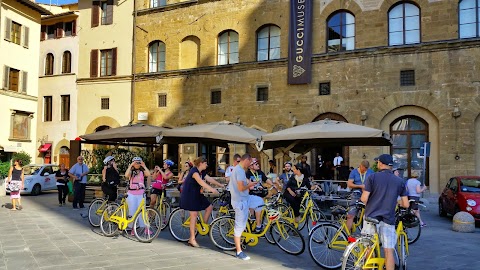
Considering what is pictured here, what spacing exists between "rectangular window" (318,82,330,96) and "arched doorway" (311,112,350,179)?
3.09 feet

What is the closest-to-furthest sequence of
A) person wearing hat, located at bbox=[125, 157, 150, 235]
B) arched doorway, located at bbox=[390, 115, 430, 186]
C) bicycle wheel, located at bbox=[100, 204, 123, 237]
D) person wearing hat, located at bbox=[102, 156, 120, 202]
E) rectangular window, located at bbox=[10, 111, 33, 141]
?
1. person wearing hat, located at bbox=[125, 157, 150, 235]
2. bicycle wheel, located at bbox=[100, 204, 123, 237]
3. person wearing hat, located at bbox=[102, 156, 120, 202]
4. arched doorway, located at bbox=[390, 115, 430, 186]
5. rectangular window, located at bbox=[10, 111, 33, 141]

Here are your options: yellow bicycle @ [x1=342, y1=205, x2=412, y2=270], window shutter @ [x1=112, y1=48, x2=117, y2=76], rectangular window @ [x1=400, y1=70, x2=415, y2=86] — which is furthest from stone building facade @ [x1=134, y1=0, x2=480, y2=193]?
yellow bicycle @ [x1=342, y1=205, x2=412, y2=270]

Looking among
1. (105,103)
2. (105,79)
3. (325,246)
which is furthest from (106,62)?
(325,246)

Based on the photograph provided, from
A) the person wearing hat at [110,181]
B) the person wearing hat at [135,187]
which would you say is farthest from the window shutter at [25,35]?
the person wearing hat at [135,187]

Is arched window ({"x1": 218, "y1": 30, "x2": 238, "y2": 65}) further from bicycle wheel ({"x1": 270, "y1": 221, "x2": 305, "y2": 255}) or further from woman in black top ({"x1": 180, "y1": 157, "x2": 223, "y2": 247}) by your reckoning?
bicycle wheel ({"x1": 270, "y1": 221, "x2": 305, "y2": 255})

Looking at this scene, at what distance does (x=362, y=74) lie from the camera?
2136 centimetres

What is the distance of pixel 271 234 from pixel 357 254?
8.80 feet

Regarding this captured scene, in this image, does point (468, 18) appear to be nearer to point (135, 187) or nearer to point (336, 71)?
point (336, 71)

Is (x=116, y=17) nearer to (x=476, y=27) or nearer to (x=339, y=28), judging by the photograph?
(x=339, y=28)

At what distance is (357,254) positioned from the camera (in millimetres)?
6281

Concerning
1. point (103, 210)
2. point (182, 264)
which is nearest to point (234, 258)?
point (182, 264)

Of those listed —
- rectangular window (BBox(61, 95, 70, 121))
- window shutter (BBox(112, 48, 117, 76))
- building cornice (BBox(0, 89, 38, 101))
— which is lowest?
Answer: rectangular window (BBox(61, 95, 70, 121))

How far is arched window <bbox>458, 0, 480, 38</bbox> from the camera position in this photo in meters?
19.5

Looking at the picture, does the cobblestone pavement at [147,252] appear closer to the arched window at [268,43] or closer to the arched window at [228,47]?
the arched window at [268,43]
